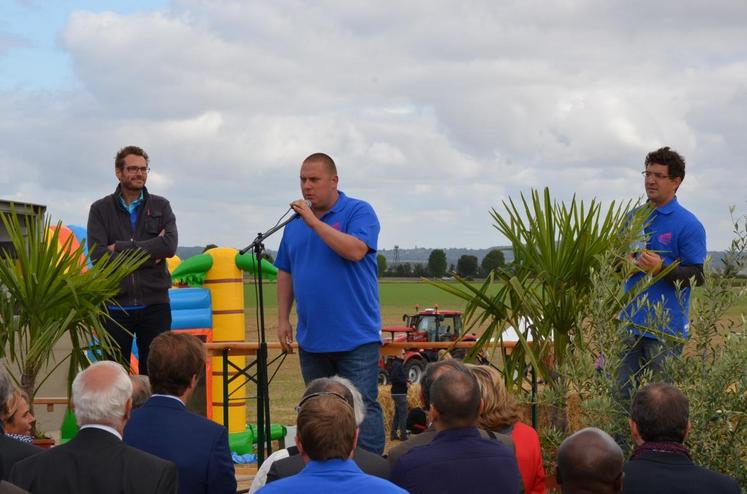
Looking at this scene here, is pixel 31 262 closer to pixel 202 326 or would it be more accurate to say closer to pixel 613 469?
pixel 613 469

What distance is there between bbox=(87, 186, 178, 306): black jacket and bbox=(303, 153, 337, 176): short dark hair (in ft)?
4.57

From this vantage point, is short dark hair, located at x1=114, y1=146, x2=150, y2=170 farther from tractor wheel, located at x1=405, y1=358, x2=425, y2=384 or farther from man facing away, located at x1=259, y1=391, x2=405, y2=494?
tractor wheel, located at x1=405, y1=358, x2=425, y2=384

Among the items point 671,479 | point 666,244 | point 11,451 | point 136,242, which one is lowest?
point 671,479

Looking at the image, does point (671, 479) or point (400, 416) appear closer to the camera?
point (671, 479)

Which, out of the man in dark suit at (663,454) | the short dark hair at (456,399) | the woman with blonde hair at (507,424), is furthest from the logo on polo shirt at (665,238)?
the short dark hair at (456,399)

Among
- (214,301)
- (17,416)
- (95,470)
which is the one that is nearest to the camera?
(95,470)

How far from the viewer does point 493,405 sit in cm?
423

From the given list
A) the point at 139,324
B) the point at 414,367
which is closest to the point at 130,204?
the point at 139,324

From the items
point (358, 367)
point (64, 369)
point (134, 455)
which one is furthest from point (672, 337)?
point (64, 369)

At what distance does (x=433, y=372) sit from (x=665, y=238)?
252 centimetres

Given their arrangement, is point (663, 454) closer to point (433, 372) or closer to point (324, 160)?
point (433, 372)

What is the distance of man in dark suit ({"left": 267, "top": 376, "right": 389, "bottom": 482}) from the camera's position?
3.55 m

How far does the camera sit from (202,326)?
1209 centimetres

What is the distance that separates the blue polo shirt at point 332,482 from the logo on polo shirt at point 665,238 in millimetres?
3453
